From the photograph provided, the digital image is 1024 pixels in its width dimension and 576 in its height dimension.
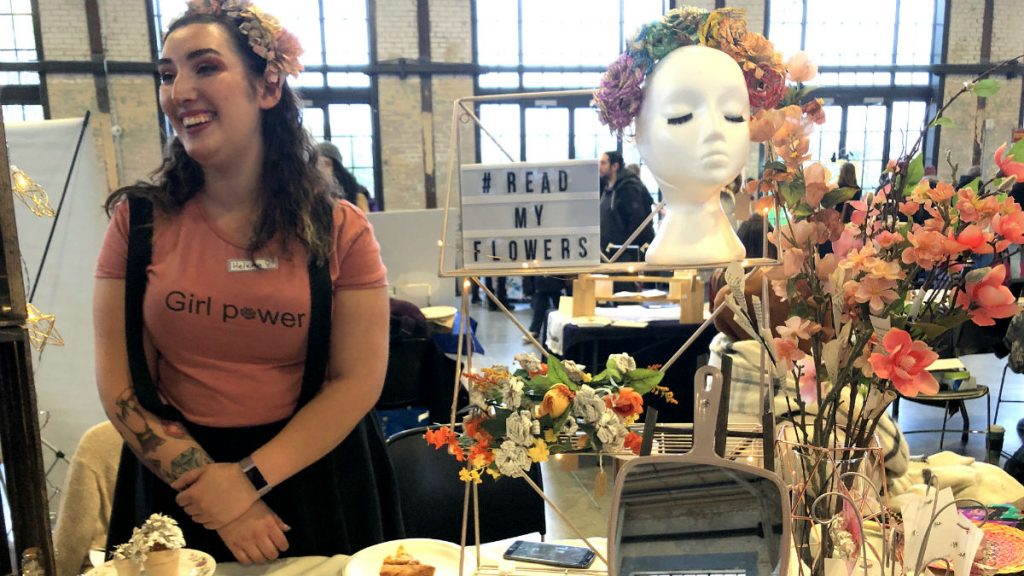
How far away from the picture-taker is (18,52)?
25.6 feet

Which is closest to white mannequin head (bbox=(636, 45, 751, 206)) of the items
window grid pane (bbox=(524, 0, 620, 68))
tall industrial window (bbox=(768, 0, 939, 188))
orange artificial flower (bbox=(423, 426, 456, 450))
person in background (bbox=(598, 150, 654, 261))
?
orange artificial flower (bbox=(423, 426, 456, 450))

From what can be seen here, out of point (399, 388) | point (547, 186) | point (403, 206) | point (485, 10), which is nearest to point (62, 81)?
point (403, 206)

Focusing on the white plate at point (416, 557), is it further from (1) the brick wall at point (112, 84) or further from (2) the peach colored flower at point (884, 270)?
(1) the brick wall at point (112, 84)

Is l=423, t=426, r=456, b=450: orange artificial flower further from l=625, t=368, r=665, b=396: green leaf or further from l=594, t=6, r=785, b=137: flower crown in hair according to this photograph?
l=594, t=6, r=785, b=137: flower crown in hair

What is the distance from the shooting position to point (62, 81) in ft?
25.8

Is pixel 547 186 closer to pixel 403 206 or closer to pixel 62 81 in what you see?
pixel 403 206

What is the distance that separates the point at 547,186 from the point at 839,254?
0.35 metres

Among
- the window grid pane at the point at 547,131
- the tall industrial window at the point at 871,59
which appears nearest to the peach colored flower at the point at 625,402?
the window grid pane at the point at 547,131

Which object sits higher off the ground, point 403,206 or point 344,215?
point 344,215

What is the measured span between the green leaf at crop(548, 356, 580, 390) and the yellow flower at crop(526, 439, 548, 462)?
7 centimetres

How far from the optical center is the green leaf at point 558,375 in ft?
2.68

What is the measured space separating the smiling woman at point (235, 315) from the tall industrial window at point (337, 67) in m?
7.48

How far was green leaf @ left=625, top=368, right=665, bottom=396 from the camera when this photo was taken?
84 centimetres

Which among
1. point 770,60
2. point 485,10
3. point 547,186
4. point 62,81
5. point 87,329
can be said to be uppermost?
point 485,10
